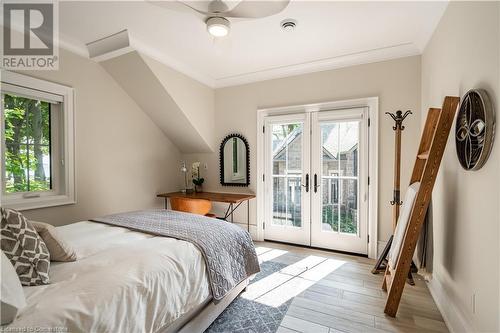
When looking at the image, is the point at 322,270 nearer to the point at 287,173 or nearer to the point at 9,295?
the point at 287,173

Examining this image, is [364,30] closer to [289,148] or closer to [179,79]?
[289,148]

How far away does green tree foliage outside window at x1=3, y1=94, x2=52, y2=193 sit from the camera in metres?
2.42

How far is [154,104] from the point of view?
353 centimetres

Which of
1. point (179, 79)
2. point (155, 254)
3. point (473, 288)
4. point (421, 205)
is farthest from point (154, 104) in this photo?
point (473, 288)

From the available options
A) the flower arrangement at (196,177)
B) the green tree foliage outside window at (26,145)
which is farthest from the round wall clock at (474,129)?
the green tree foliage outside window at (26,145)

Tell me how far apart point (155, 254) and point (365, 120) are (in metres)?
2.88

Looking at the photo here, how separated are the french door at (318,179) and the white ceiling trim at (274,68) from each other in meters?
0.62

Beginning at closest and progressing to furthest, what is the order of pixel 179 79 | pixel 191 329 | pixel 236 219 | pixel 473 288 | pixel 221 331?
pixel 473 288 → pixel 191 329 → pixel 221 331 → pixel 179 79 → pixel 236 219

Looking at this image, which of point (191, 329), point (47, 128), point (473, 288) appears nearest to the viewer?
point (473, 288)

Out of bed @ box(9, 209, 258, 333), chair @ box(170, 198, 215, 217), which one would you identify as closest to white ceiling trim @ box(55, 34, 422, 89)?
chair @ box(170, 198, 215, 217)

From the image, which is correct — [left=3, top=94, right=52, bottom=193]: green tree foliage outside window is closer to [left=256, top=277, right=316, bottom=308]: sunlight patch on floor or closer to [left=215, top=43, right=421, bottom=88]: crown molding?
[left=215, top=43, right=421, bottom=88]: crown molding

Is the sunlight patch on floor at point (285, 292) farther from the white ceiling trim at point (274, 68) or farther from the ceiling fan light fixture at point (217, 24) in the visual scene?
the white ceiling trim at point (274, 68)

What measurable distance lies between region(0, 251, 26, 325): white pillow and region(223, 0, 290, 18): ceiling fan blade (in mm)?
2051

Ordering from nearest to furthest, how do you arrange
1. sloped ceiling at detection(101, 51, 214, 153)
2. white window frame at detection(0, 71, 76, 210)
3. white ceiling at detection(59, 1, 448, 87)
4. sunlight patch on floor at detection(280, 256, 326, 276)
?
white ceiling at detection(59, 1, 448, 87), white window frame at detection(0, 71, 76, 210), sunlight patch on floor at detection(280, 256, 326, 276), sloped ceiling at detection(101, 51, 214, 153)
